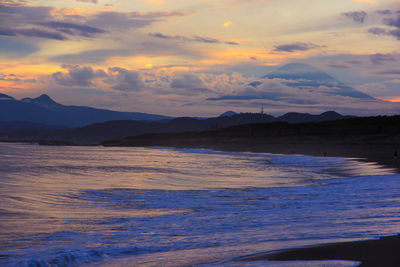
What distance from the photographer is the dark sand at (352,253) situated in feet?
18.1

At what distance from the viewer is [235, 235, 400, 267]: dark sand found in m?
5.52

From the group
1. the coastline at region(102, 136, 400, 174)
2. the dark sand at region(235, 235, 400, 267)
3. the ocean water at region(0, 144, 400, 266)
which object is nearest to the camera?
the dark sand at region(235, 235, 400, 267)

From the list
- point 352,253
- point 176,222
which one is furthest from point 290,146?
point 352,253

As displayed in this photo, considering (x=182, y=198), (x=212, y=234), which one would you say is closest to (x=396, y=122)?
(x=182, y=198)

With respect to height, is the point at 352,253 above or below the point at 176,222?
above

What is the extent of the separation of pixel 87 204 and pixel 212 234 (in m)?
4.92

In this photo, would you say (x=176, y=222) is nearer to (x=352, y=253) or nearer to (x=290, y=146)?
(x=352, y=253)

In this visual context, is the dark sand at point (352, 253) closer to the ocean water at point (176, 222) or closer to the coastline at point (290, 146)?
the ocean water at point (176, 222)

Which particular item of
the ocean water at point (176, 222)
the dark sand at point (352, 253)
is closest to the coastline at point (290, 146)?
the ocean water at point (176, 222)

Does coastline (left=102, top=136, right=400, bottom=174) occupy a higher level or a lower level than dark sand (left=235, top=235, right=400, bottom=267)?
lower

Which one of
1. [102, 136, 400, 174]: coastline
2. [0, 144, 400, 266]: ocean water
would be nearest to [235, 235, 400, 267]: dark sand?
[0, 144, 400, 266]: ocean water

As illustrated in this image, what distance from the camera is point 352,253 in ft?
19.6

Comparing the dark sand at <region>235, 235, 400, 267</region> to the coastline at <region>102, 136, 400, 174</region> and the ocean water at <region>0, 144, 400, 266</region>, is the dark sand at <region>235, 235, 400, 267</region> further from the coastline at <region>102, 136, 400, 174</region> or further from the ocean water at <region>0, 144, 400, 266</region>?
the coastline at <region>102, 136, 400, 174</region>

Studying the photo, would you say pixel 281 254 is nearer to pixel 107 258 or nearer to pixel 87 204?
pixel 107 258
